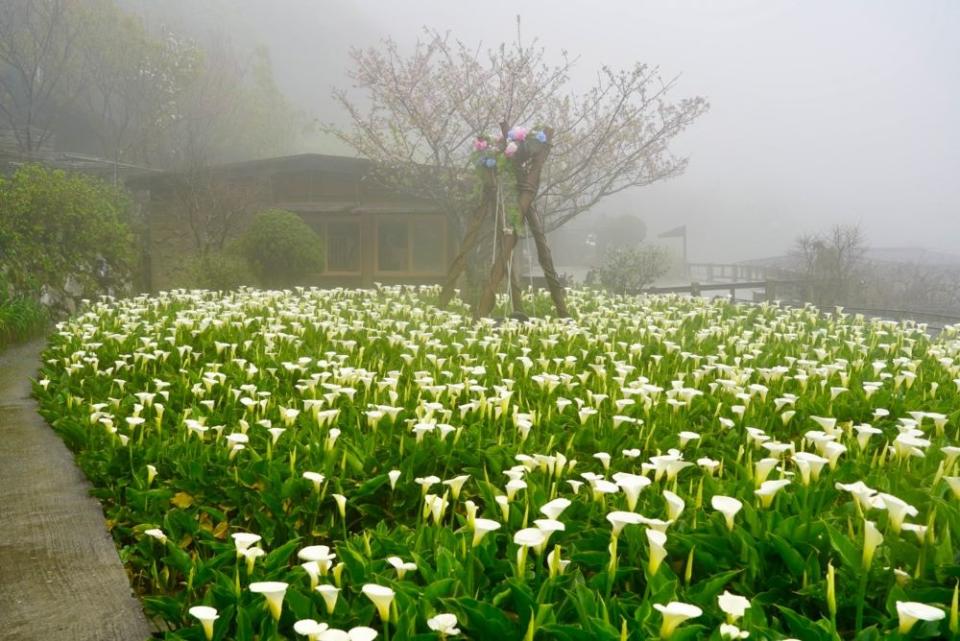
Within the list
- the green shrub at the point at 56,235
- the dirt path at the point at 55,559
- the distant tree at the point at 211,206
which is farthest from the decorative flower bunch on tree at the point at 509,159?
the distant tree at the point at 211,206

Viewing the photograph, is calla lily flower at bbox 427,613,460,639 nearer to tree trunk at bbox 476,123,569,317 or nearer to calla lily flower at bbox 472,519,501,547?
calla lily flower at bbox 472,519,501,547

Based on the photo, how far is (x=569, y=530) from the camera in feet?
10.6

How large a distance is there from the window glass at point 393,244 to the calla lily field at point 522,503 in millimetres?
21600

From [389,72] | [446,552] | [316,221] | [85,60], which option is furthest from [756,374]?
[85,60]

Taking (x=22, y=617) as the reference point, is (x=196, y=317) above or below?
above

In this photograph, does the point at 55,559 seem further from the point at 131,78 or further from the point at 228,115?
the point at 228,115

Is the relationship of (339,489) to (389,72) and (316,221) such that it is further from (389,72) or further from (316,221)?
(316,221)

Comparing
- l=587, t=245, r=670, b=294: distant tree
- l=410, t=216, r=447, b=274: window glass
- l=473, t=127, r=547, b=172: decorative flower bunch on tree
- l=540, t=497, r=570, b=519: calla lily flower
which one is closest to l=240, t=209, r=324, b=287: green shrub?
l=410, t=216, r=447, b=274: window glass

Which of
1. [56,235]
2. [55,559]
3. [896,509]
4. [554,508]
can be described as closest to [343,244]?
[56,235]

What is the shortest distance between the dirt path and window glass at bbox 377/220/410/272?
2446 cm

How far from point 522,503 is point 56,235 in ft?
51.6

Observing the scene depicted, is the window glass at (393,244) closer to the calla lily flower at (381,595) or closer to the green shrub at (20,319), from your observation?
the green shrub at (20,319)

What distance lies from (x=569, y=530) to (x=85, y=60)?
4425 cm

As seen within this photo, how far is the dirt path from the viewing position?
9.18ft
